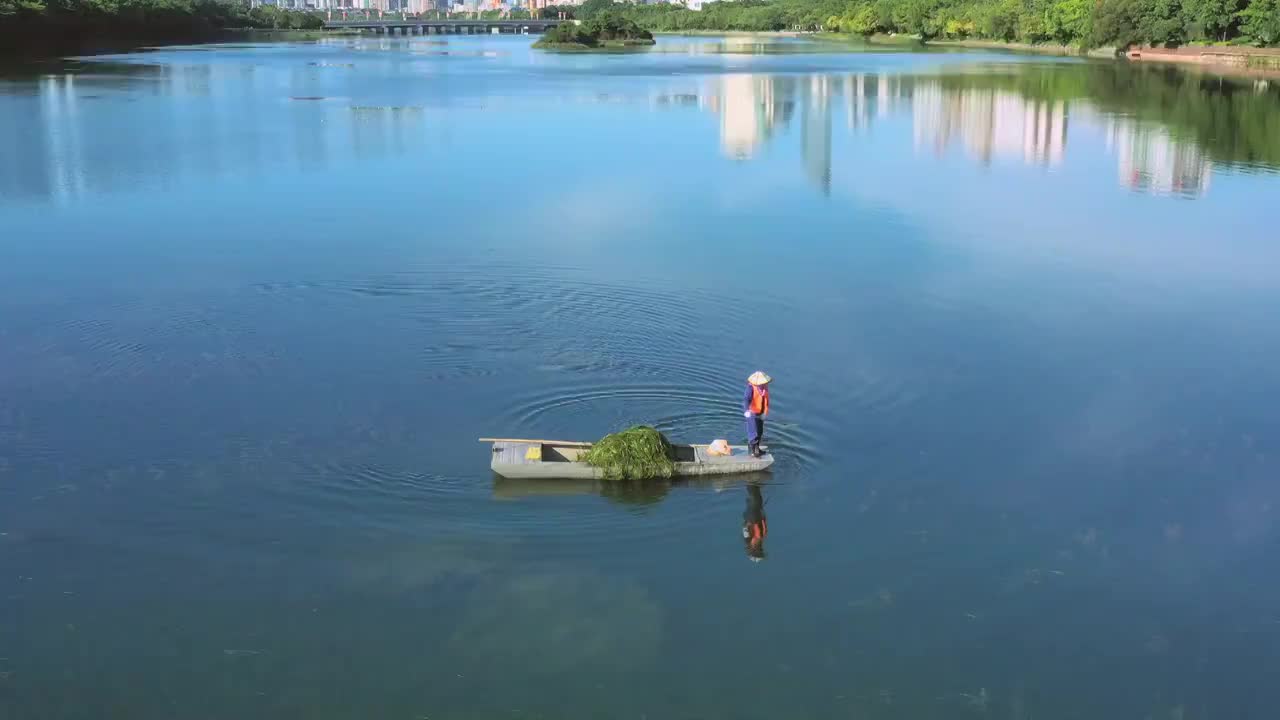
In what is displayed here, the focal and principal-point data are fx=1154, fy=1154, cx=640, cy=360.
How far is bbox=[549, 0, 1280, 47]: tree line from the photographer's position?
73500 millimetres

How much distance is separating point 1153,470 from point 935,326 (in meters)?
4.52

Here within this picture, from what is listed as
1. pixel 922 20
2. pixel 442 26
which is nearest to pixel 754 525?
pixel 922 20

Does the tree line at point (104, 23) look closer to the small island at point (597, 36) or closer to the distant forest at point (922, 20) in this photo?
the distant forest at point (922, 20)

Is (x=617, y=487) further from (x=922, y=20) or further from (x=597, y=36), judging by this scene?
(x=922, y=20)

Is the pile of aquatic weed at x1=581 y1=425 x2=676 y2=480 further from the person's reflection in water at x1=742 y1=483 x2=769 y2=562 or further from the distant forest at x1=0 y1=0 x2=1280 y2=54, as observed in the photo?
the distant forest at x1=0 y1=0 x2=1280 y2=54

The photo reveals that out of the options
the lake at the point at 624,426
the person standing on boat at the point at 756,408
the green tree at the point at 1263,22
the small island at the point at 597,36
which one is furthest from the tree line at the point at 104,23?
the person standing on boat at the point at 756,408

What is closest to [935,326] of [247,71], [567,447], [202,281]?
[567,447]

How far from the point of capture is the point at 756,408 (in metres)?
10.7

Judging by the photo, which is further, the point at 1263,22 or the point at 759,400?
the point at 1263,22

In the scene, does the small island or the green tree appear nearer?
the green tree

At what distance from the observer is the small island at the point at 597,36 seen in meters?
112

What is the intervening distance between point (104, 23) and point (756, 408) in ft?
321

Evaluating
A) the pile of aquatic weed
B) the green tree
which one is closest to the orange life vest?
the pile of aquatic weed

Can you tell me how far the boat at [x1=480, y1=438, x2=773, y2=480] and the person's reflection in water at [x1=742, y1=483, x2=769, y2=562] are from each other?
0.25 m
